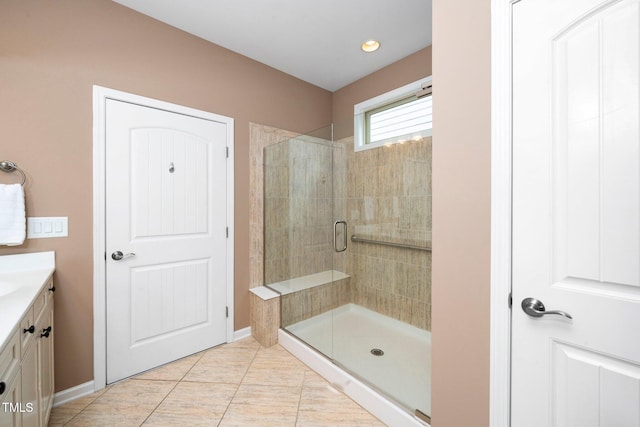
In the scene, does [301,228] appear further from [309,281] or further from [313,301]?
[313,301]

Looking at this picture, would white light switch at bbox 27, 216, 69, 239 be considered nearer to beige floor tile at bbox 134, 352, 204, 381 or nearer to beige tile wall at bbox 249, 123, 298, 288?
beige floor tile at bbox 134, 352, 204, 381

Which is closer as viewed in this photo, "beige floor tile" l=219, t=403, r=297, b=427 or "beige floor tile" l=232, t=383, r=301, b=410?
"beige floor tile" l=219, t=403, r=297, b=427

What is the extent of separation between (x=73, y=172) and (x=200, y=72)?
1.24m

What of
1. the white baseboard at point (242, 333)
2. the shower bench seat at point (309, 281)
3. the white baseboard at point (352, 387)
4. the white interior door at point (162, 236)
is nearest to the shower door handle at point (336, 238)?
the shower bench seat at point (309, 281)

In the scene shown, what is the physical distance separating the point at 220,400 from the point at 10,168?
6.24 ft

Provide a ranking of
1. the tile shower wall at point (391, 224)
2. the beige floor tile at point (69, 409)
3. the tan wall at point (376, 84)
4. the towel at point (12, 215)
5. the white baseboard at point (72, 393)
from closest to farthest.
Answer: the towel at point (12, 215)
the beige floor tile at point (69, 409)
the white baseboard at point (72, 393)
the tile shower wall at point (391, 224)
the tan wall at point (376, 84)

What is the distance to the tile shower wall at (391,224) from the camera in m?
2.20

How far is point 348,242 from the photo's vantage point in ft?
8.59

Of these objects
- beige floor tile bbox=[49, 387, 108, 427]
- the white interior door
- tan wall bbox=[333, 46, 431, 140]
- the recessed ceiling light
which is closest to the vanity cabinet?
beige floor tile bbox=[49, 387, 108, 427]

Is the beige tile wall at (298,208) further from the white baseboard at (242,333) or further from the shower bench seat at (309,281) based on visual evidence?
the white baseboard at (242,333)

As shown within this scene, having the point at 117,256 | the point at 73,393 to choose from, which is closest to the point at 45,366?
the point at 73,393

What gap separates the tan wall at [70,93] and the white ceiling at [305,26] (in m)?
0.25

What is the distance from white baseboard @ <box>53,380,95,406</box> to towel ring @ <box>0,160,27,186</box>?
1.35 metres

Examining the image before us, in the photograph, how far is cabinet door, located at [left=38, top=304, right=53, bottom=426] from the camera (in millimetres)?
1262
